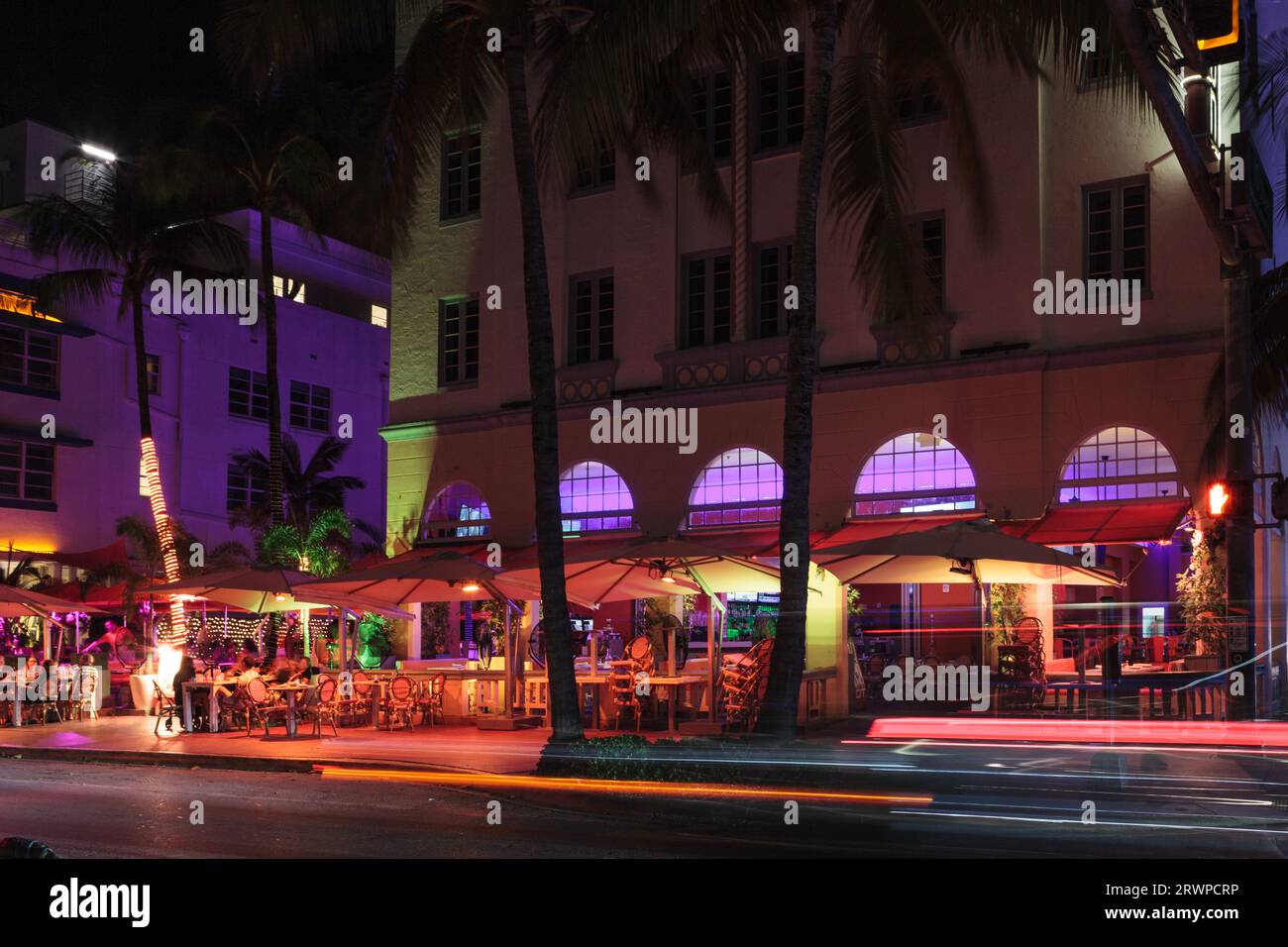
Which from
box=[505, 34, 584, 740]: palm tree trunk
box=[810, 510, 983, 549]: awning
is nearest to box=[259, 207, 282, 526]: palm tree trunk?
box=[810, 510, 983, 549]: awning

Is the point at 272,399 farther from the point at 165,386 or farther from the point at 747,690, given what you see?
the point at 747,690

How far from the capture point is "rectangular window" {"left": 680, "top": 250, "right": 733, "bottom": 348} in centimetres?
2926

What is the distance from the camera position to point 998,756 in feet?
47.6

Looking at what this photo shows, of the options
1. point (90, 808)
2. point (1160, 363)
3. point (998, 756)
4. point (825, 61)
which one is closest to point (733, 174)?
point (1160, 363)

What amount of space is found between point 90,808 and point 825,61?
12.0 meters

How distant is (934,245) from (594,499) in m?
9.22

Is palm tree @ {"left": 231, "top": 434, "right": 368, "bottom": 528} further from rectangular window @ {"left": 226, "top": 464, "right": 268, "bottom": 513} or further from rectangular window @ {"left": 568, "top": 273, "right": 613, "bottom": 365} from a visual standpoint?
rectangular window @ {"left": 568, "top": 273, "right": 613, "bottom": 365}

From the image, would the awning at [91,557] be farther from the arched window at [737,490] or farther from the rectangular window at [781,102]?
the rectangular window at [781,102]

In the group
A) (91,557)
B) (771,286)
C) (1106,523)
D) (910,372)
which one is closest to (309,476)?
(91,557)

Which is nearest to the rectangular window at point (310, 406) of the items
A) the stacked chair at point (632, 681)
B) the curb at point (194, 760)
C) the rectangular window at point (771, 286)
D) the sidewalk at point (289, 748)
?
the sidewalk at point (289, 748)

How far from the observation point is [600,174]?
31469 mm

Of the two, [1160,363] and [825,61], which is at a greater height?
[825,61]

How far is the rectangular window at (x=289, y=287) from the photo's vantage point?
167 ft
